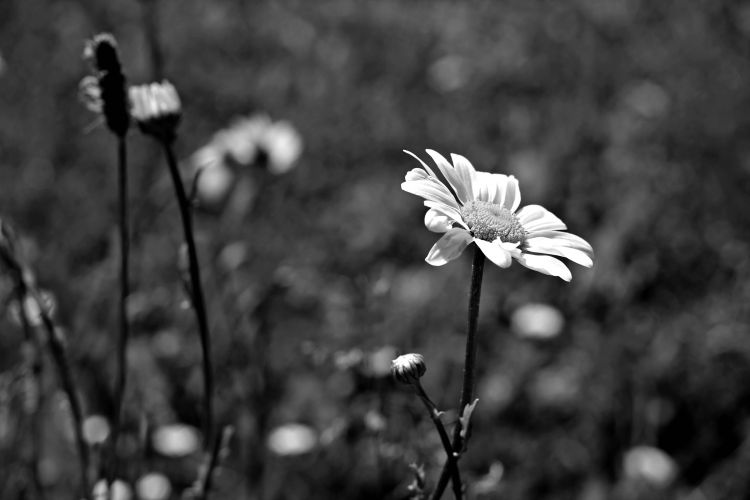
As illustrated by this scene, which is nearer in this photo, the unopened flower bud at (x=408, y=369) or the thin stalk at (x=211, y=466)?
the unopened flower bud at (x=408, y=369)

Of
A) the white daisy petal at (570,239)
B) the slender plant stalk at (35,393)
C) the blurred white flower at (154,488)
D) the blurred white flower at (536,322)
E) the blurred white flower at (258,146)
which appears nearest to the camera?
the white daisy petal at (570,239)

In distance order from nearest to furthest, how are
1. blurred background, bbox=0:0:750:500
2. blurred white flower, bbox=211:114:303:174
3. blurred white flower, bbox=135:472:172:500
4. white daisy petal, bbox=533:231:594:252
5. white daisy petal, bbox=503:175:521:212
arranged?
white daisy petal, bbox=533:231:594:252 → white daisy petal, bbox=503:175:521:212 → blurred white flower, bbox=135:472:172:500 → blurred background, bbox=0:0:750:500 → blurred white flower, bbox=211:114:303:174

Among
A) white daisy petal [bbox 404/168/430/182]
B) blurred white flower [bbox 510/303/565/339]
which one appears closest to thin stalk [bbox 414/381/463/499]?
white daisy petal [bbox 404/168/430/182]

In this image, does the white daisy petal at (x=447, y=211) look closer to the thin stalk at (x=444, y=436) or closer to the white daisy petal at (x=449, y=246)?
the white daisy petal at (x=449, y=246)

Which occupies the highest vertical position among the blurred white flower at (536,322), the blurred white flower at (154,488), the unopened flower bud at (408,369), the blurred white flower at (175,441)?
the unopened flower bud at (408,369)

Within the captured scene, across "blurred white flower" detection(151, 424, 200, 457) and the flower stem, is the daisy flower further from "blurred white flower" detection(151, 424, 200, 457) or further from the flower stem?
"blurred white flower" detection(151, 424, 200, 457)

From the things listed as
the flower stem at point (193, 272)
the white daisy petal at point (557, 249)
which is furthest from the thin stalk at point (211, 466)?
the white daisy petal at point (557, 249)

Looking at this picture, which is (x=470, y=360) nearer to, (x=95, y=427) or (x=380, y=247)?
(x=95, y=427)
